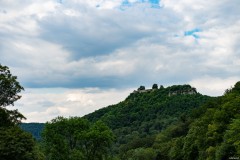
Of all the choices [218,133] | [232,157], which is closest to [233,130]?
[232,157]

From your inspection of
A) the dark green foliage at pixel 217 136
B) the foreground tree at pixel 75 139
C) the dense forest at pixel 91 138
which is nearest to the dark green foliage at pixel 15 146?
the dense forest at pixel 91 138

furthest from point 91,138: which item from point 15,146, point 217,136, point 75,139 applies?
point 15,146

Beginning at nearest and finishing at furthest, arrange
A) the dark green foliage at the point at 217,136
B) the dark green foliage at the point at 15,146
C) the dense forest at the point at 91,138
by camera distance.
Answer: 1. the dark green foliage at the point at 15,146
2. the dense forest at the point at 91,138
3. the dark green foliage at the point at 217,136

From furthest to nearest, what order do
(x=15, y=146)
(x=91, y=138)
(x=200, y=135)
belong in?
(x=200, y=135), (x=91, y=138), (x=15, y=146)

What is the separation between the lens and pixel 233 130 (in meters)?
50.9

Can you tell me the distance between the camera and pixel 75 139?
6138 centimetres

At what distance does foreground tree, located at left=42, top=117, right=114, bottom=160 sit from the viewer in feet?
193

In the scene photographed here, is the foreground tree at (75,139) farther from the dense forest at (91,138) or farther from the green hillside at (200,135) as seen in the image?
the green hillside at (200,135)

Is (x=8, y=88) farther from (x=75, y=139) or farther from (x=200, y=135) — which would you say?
(x=200, y=135)

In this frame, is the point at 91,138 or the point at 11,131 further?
the point at 91,138

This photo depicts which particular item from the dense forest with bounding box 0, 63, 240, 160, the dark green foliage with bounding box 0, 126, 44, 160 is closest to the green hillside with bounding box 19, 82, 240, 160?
the dense forest with bounding box 0, 63, 240, 160

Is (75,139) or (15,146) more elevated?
(75,139)

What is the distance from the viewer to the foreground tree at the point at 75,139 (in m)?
58.9

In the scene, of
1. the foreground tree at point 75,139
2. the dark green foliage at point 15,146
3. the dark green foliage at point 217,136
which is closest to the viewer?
the dark green foliage at point 15,146
